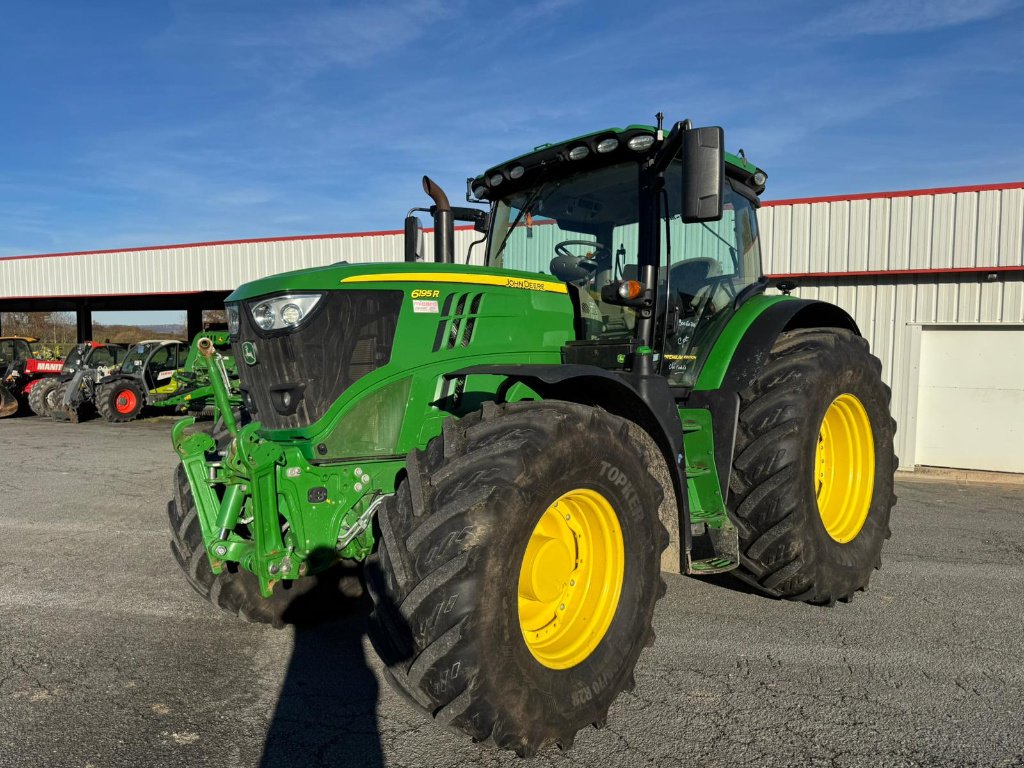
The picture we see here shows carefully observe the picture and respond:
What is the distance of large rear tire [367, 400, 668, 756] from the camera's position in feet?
7.39

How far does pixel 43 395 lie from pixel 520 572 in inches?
675

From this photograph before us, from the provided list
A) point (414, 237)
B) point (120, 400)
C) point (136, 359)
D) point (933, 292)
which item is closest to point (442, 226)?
point (414, 237)

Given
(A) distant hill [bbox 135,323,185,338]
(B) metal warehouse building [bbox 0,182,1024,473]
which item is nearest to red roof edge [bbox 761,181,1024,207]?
(B) metal warehouse building [bbox 0,182,1024,473]

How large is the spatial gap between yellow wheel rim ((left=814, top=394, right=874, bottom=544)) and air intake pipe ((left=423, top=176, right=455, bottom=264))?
2423 millimetres

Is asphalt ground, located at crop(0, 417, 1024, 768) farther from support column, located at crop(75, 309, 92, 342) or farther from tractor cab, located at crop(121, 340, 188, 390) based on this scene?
support column, located at crop(75, 309, 92, 342)

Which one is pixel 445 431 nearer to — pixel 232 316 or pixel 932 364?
pixel 232 316

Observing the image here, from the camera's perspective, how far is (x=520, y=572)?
2.51 metres

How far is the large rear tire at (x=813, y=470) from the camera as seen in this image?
3.59 meters

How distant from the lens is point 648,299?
141 inches

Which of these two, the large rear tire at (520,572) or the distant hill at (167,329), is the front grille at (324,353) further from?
the distant hill at (167,329)

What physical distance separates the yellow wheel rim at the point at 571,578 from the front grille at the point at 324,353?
38.3 inches

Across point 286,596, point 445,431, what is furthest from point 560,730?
point 286,596

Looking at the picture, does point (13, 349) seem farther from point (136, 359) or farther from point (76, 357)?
point (136, 359)

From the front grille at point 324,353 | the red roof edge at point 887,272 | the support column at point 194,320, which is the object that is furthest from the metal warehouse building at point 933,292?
the support column at point 194,320
